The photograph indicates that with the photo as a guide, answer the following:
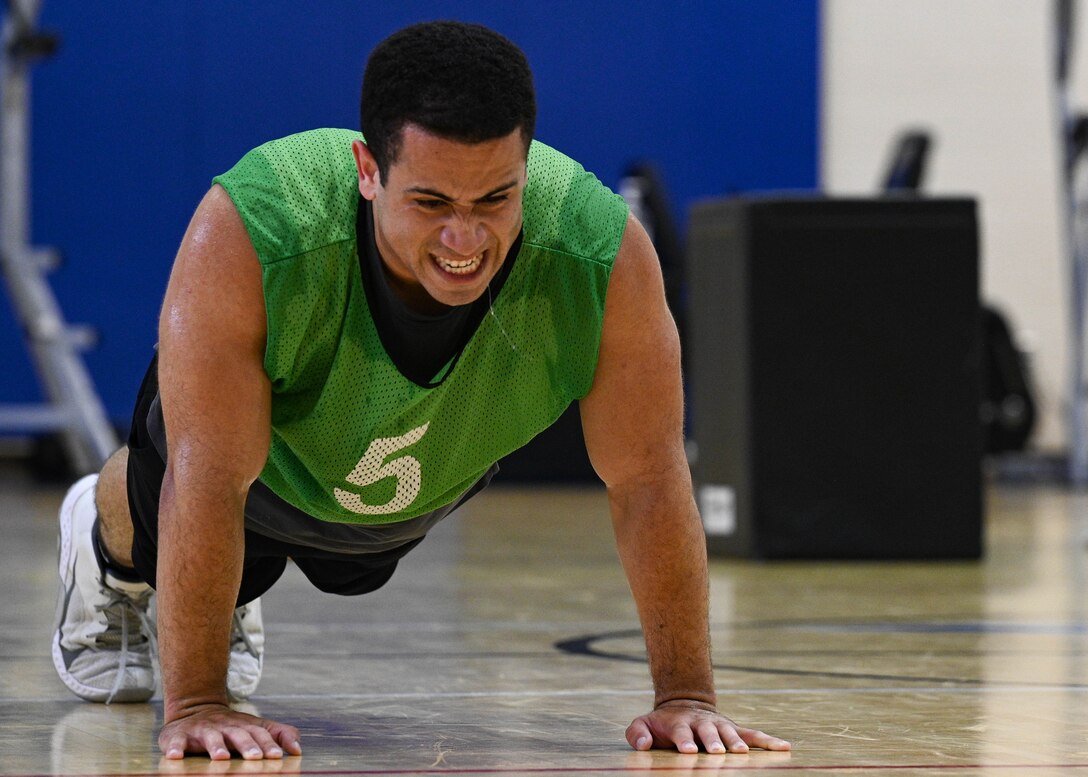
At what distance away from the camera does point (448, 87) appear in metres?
1.47

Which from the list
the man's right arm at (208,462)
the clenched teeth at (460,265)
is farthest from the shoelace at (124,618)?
the clenched teeth at (460,265)

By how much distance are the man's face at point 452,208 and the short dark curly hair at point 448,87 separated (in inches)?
0.6

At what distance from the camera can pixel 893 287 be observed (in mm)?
4066

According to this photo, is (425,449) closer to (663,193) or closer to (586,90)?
(663,193)

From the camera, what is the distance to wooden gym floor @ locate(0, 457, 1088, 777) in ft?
5.30

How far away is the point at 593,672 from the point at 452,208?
3.18 feet

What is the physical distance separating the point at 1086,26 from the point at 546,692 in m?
7.60

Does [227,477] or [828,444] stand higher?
[227,477]

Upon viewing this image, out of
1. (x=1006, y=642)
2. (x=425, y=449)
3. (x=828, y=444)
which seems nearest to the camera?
(x=425, y=449)

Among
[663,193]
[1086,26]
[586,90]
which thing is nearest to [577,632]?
[663,193]

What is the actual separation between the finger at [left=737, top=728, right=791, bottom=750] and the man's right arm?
43 cm

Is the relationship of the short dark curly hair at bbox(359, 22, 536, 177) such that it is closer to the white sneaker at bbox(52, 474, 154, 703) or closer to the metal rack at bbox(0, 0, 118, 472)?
the white sneaker at bbox(52, 474, 154, 703)

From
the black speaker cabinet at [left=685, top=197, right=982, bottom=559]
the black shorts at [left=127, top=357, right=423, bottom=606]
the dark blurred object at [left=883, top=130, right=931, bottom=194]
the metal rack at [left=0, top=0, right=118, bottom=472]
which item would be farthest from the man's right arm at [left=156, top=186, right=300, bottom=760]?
the dark blurred object at [left=883, top=130, right=931, bottom=194]

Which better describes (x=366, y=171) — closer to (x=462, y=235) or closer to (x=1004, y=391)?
(x=462, y=235)
